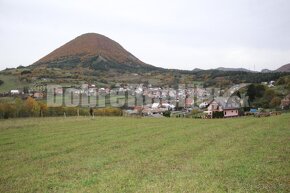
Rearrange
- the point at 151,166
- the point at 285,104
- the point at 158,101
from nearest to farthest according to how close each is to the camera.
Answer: the point at 151,166 < the point at 285,104 < the point at 158,101

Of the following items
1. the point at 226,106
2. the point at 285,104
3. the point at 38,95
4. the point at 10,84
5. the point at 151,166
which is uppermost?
the point at 10,84

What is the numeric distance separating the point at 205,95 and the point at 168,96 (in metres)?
19.0

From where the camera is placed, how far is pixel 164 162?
20.8 metres

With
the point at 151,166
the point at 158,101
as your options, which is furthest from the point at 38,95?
the point at 151,166

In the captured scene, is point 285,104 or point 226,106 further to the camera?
point 226,106

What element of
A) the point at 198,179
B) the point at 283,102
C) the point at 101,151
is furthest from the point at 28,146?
the point at 283,102

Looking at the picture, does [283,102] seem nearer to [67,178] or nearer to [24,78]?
[67,178]

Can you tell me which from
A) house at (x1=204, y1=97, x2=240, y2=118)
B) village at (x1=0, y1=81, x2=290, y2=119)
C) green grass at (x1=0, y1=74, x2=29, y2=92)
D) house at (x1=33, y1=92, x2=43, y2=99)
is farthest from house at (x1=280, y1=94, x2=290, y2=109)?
green grass at (x1=0, y1=74, x2=29, y2=92)

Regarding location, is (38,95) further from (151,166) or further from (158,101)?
(151,166)

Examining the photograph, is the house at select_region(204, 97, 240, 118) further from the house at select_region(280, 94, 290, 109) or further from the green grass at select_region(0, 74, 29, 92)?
the green grass at select_region(0, 74, 29, 92)

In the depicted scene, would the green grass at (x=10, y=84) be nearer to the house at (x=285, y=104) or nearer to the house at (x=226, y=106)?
the house at (x=226, y=106)

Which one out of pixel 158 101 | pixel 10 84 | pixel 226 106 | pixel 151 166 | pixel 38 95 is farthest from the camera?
pixel 158 101

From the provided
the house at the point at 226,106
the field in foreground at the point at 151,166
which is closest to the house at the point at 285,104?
the house at the point at 226,106

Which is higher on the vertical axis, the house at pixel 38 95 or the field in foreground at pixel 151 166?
the house at pixel 38 95
